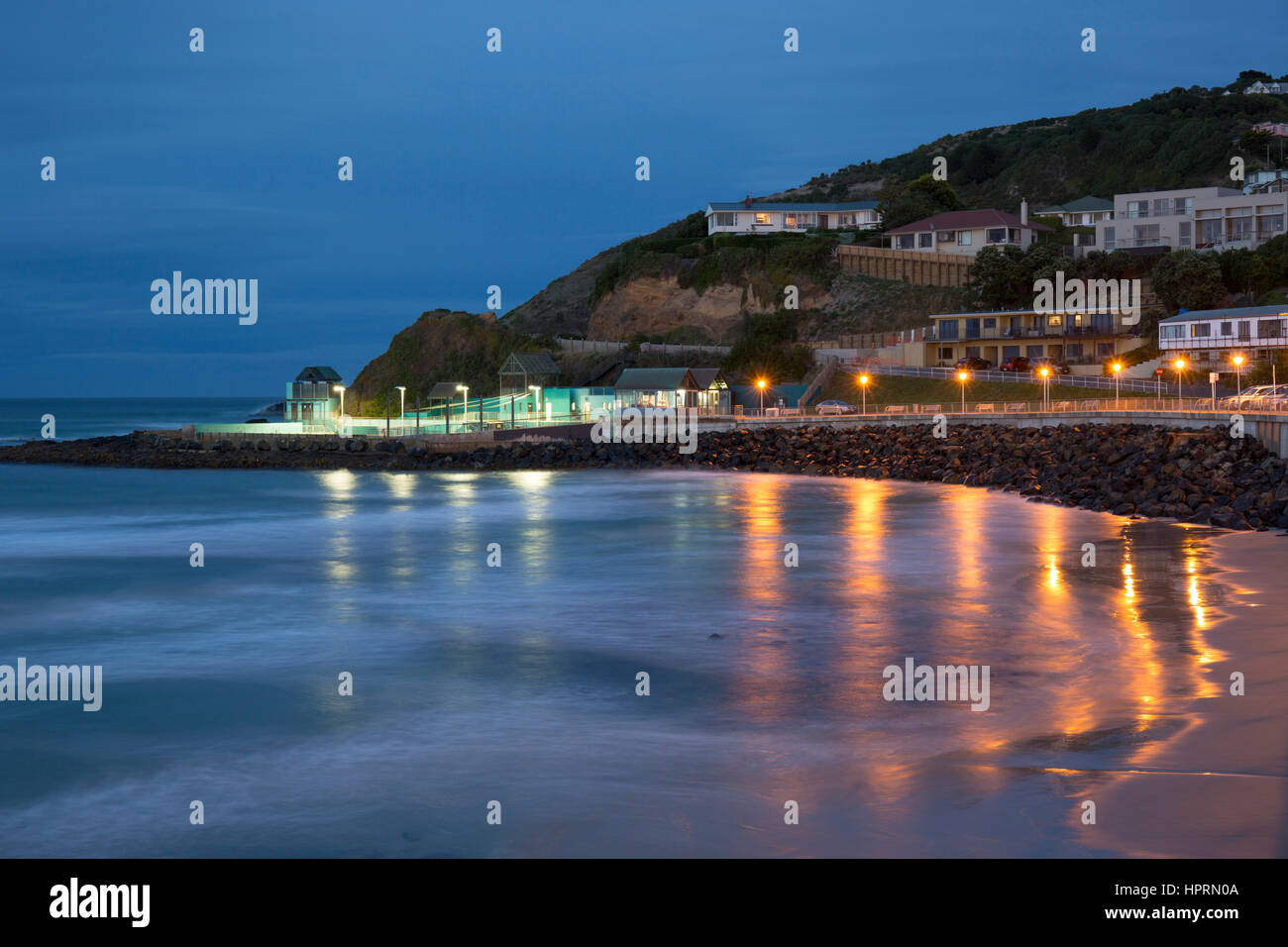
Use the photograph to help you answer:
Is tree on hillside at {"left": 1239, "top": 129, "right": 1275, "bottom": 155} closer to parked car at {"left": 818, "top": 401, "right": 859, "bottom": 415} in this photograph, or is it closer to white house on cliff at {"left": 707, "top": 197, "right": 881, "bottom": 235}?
white house on cliff at {"left": 707, "top": 197, "right": 881, "bottom": 235}

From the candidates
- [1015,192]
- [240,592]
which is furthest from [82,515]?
[1015,192]

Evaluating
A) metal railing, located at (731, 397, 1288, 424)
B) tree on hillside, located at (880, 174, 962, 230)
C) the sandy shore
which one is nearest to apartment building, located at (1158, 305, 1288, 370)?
metal railing, located at (731, 397, 1288, 424)

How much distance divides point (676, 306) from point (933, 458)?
158ft

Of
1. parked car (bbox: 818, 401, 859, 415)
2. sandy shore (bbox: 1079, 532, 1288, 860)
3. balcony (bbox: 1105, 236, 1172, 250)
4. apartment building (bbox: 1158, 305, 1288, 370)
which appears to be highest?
balcony (bbox: 1105, 236, 1172, 250)

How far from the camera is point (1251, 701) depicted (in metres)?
15.7

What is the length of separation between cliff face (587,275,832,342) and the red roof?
1116 cm

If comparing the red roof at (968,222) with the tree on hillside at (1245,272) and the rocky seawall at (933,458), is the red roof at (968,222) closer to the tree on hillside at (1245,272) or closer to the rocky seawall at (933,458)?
the tree on hillside at (1245,272)

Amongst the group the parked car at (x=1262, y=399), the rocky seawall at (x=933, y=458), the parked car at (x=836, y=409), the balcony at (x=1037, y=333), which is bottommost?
the rocky seawall at (x=933, y=458)

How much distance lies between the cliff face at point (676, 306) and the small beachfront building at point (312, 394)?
78.8ft

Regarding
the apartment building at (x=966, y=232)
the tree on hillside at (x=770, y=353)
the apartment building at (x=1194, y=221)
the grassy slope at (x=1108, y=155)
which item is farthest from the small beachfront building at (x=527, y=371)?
the grassy slope at (x=1108, y=155)

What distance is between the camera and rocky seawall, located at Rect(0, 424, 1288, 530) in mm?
38781

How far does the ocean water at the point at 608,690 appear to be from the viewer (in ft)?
39.4

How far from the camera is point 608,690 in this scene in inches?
697
